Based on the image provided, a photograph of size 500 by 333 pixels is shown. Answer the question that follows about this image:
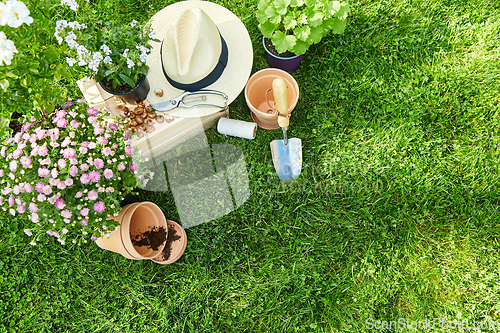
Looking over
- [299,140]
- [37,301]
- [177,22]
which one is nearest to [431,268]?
[299,140]

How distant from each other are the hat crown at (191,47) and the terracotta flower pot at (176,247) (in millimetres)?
1343

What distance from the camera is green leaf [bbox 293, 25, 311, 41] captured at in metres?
2.60

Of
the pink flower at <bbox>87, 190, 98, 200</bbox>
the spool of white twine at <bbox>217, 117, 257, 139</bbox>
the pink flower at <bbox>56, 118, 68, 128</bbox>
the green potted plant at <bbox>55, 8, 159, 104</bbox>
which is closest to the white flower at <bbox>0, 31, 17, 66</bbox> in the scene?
the green potted plant at <bbox>55, 8, 159, 104</bbox>

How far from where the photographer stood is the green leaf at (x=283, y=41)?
2.67m

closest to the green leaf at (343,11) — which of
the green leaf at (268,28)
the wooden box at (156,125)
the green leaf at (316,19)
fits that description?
the green leaf at (316,19)

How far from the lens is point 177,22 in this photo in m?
2.33

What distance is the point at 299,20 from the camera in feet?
8.62

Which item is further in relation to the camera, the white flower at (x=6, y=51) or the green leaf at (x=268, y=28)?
the green leaf at (x=268, y=28)

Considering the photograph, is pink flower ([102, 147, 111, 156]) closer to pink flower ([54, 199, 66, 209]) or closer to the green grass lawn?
pink flower ([54, 199, 66, 209])

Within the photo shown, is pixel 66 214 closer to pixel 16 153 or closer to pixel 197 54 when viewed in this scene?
pixel 16 153

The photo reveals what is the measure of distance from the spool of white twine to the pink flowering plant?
3.37 ft

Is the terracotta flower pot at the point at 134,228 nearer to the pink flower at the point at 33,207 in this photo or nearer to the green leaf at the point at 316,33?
the pink flower at the point at 33,207

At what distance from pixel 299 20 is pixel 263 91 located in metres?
0.76

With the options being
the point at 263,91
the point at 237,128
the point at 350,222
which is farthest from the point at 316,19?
the point at 350,222
